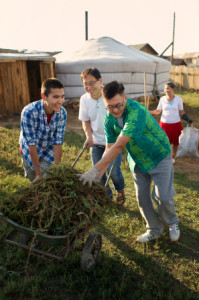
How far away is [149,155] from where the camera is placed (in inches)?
122

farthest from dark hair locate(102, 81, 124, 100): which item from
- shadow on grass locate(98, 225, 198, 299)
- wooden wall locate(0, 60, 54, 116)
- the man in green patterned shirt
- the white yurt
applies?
the white yurt

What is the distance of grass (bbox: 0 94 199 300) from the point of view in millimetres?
2656

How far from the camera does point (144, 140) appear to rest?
2.99 m

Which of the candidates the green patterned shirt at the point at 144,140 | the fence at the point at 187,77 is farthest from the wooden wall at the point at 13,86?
the fence at the point at 187,77

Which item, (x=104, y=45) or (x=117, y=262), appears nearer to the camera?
(x=117, y=262)

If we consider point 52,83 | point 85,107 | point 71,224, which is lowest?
point 71,224

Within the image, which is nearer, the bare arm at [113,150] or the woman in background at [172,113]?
the bare arm at [113,150]

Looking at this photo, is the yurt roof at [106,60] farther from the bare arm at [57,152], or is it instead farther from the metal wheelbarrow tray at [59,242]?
the metal wheelbarrow tray at [59,242]

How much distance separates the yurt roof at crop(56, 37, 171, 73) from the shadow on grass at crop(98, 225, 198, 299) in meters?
11.7

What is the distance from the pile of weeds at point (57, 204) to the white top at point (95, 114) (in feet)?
4.31

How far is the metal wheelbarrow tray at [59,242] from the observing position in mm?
2301

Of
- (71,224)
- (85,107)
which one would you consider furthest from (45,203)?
(85,107)

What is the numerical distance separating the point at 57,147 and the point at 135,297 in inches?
79.8

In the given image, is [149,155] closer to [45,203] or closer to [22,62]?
[45,203]
